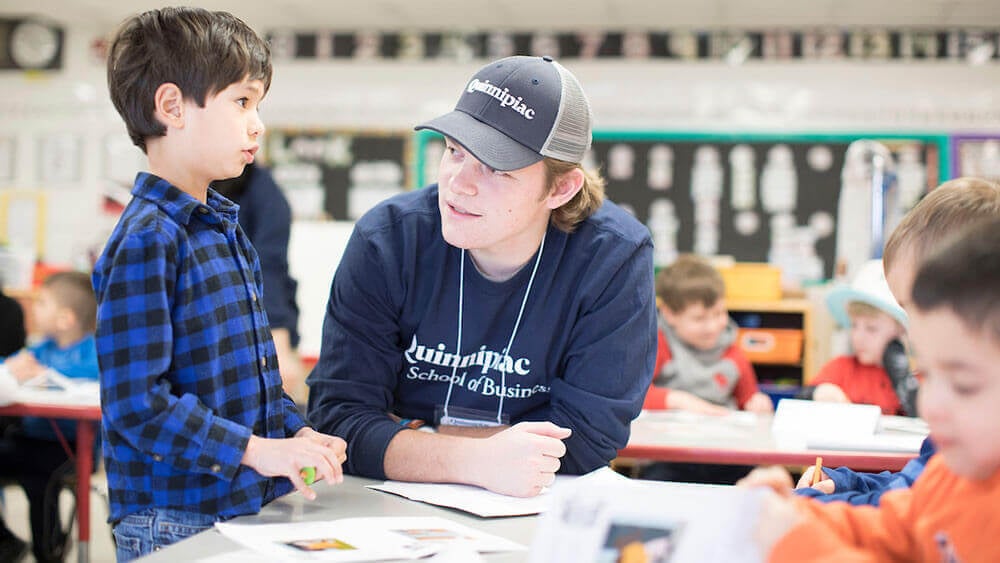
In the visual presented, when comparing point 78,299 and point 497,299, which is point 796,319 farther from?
point 497,299

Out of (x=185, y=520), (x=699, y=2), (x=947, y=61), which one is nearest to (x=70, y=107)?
(x=699, y=2)

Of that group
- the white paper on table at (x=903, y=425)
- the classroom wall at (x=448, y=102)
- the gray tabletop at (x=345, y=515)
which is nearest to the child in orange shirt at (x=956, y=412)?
the gray tabletop at (x=345, y=515)

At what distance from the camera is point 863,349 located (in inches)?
119

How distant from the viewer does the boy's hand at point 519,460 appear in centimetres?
139

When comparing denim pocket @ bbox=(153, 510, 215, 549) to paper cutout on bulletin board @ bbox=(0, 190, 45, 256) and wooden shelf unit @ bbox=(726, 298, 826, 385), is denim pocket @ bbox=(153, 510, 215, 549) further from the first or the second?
paper cutout on bulletin board @ bbox=(0, 190, 45, 256)

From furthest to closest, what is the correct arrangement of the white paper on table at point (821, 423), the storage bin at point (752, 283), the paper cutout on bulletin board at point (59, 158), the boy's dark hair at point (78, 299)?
1. the paper cutout on bulletin board at point (59, 158)
2. the storage bin at point (752, 283)
3. the boy's dark hair at point (78, 299)
4. the white paper on table at point (821, 423)

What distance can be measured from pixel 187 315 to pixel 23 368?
2.25 m

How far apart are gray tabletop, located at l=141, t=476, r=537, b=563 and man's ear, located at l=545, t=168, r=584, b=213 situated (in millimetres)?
555

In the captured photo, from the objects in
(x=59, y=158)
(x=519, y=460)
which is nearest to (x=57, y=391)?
(x=519, y=460)

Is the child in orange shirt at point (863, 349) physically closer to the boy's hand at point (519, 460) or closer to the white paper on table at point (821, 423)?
the white paper on table at point (821, 423)

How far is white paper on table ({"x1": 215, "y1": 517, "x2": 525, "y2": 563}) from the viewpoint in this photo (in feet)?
3.49

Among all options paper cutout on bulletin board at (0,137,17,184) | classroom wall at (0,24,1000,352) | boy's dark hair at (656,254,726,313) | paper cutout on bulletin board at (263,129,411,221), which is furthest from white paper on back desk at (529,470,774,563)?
paper cutout on bulletin board at (0,137,17,184)

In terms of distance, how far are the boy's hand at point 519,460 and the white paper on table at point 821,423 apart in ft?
3.34

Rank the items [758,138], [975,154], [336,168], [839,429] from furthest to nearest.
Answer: [336,168] → [758,138] → [975,154] → [839,429]
